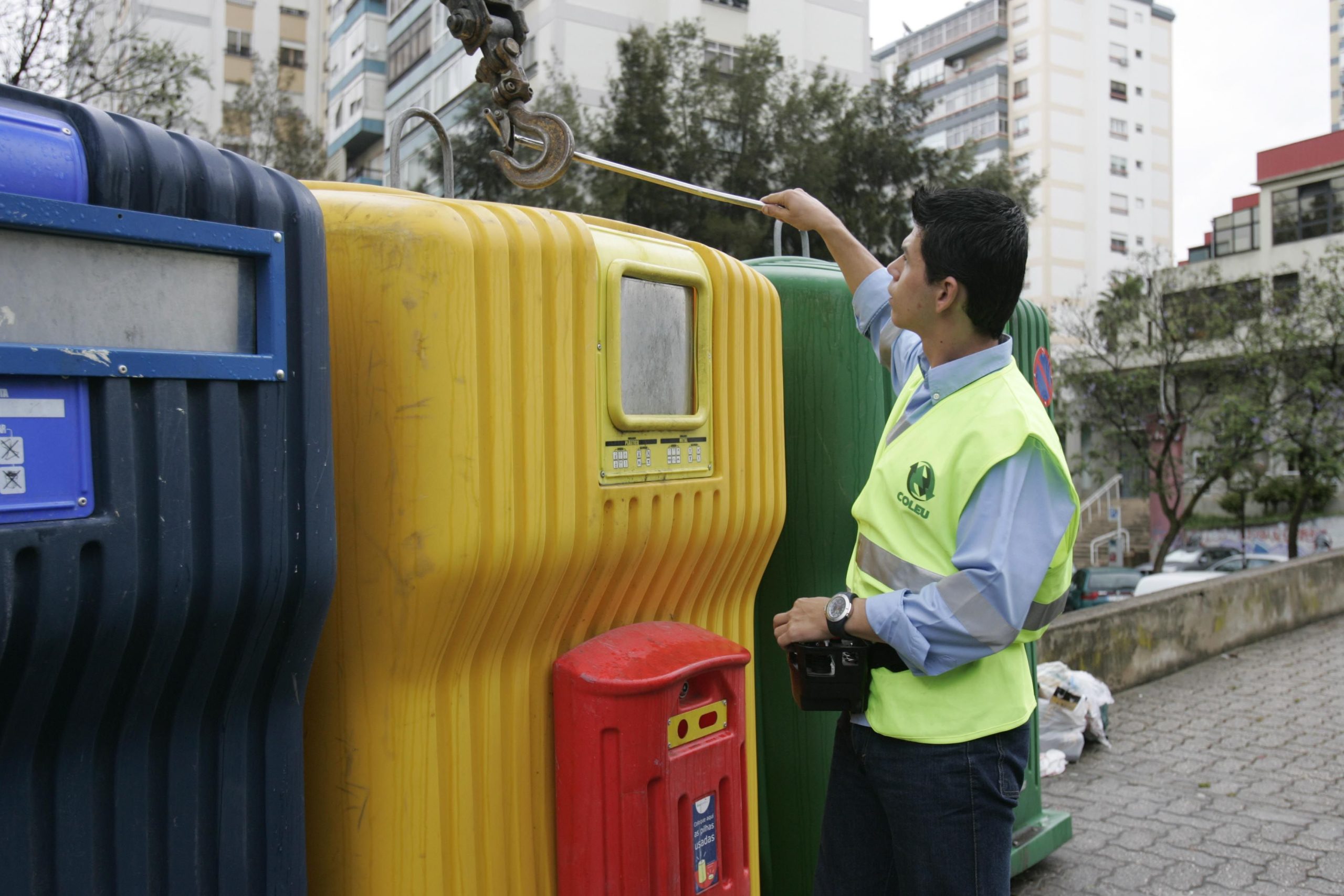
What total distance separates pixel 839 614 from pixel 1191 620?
6769 millimetres

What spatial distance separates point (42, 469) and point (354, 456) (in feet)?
1.86

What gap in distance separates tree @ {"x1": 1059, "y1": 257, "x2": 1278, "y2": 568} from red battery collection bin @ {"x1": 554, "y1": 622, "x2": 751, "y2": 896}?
19.0m

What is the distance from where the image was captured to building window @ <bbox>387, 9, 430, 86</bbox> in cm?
2827

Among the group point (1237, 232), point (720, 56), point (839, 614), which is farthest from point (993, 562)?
point (1237, 232)

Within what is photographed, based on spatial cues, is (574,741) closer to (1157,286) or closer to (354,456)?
(354,456)

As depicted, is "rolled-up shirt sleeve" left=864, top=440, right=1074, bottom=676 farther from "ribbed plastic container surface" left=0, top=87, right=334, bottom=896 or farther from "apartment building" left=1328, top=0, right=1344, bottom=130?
"apartment building" left=1328, top=0, right=1344, bottom=130

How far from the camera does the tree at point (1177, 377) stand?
770 inches

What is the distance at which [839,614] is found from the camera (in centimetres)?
202

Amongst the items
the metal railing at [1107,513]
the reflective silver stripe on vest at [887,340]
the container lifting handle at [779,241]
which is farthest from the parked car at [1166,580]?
the metal railing at [1107,513]

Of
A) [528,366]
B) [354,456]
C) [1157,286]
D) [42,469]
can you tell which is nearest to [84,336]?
[42,469]

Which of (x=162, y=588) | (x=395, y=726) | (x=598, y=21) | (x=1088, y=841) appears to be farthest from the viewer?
(x=598, y=21)

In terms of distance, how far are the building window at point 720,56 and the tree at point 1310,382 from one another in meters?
11.0

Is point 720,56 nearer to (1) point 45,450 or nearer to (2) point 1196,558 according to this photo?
(2) point 1196,558

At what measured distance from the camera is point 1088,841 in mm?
4387
